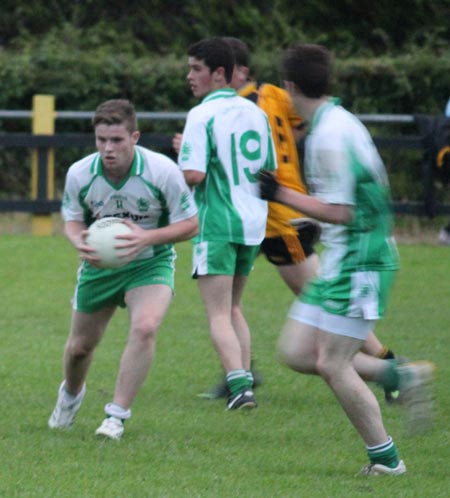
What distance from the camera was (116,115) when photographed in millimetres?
6168

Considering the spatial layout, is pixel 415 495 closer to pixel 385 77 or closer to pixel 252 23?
pixel 385 77

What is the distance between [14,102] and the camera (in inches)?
668

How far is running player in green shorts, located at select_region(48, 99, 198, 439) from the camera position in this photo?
246 inches

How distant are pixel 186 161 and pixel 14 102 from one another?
33.8 ft

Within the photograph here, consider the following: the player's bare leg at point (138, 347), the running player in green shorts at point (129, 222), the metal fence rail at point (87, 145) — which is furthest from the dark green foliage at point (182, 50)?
the player's bare leg at point (138, 347)

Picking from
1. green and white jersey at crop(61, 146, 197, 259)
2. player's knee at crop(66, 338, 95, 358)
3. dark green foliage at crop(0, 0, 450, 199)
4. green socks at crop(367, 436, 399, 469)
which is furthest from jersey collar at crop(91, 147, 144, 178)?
dark green foliage at crop(0, 0, 450, 199)

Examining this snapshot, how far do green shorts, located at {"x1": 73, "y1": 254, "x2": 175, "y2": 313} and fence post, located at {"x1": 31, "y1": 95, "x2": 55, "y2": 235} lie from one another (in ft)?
28.7

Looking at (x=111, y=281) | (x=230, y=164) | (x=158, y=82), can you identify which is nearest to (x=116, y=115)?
(x=111, y=281)

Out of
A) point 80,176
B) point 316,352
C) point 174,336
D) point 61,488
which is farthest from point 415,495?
point 174,336

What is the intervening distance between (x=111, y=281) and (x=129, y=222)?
14.8 inches

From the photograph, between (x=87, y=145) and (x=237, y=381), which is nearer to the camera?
(x=237, y=381)

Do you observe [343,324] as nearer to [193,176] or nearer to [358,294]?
[358,294]

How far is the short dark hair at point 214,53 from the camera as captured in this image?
707cm

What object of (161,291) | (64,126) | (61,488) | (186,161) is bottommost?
(64,126)
